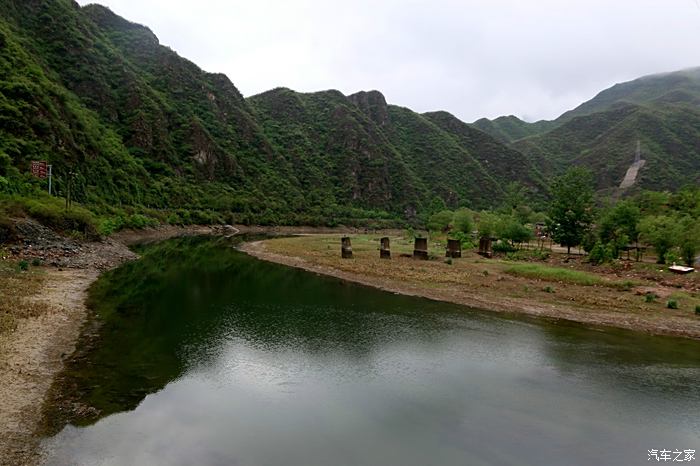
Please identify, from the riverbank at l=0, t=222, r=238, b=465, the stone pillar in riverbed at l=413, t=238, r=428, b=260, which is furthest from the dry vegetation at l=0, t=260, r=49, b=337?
the stone pillar in riverbed at l=413, t=238, r=428, b=260

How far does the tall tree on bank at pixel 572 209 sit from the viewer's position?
55.5 m

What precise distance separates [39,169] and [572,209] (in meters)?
69.2

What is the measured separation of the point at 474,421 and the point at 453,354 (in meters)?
6.48

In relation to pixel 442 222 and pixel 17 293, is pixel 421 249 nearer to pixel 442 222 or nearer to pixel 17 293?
pixel 17 293

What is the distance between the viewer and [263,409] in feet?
45.6

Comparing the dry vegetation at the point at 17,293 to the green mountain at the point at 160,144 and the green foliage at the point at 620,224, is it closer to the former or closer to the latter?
the green mountain at the point at 160,144

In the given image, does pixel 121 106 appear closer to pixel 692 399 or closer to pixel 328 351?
pixel 328 351

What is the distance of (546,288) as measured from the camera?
3362 centimetres

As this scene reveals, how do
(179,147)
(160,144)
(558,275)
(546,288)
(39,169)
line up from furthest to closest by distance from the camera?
(179,147) < (160,144) < (39,169) < (558,275) < (546,288)

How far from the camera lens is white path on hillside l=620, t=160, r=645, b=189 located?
139m

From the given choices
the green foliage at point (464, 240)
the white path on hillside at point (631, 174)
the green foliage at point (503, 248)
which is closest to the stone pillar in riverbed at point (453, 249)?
the green foliage at point (464, 240)

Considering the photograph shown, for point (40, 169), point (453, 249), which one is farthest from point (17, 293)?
point (40, 169)

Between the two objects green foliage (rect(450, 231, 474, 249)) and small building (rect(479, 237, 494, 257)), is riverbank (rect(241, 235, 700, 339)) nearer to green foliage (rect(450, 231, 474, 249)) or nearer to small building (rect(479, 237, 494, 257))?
small building (rect(479, 237, 494, 257))

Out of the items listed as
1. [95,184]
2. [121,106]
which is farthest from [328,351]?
[121,106]
